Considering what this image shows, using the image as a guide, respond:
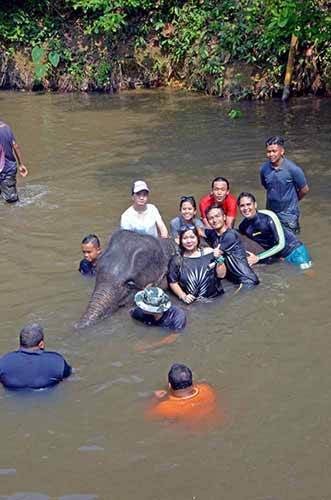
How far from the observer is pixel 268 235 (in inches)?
330

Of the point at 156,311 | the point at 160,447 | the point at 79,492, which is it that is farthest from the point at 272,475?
the point at 156,311

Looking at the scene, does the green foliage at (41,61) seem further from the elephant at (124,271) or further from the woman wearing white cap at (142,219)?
the elephant at (124,271)

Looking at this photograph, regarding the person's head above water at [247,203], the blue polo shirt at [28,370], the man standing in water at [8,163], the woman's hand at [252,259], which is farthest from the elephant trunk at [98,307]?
the man standing in water at [8,163]

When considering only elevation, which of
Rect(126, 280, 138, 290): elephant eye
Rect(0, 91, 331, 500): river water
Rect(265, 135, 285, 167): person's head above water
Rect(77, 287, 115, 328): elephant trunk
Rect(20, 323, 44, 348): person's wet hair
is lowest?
Rect(0, 91, 331, 500): river water

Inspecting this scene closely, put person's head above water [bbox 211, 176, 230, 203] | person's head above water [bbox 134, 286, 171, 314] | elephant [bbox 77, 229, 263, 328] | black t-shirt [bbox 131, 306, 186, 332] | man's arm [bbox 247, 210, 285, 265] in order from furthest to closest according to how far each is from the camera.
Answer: person's head above water [bbox 211, 176, 230, 203] < man's arm [bbox 247, 210, 285, 265] < elephant [bbox 77, 229, 263, 328] < black t-shirt [bbox 131, 306, 186, 332] < person's head above water [bbox 134, 286, 171, 314]

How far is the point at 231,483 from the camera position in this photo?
15.9ft

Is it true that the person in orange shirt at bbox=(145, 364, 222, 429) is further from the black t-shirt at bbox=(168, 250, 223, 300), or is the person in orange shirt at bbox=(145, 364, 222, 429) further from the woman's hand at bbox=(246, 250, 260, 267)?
the woman's hand at bbox=(246, 250, 260, 267)

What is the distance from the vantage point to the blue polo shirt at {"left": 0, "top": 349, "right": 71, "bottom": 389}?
19.5ft

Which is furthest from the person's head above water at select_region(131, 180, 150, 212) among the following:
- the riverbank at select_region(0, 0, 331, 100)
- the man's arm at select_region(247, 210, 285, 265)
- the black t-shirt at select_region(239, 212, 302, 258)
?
the riverbank at select_region(0, 0, 331, 100)

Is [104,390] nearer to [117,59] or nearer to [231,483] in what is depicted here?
[231,483]

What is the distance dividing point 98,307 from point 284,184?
9.90ft

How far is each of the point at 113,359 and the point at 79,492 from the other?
6.12 feet

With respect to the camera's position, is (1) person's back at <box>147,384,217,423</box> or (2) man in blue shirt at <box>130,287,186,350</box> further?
(2) man in blue shirt at <box>130,287,186,350</box>

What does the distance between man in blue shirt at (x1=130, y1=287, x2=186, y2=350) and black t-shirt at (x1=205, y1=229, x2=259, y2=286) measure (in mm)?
970
